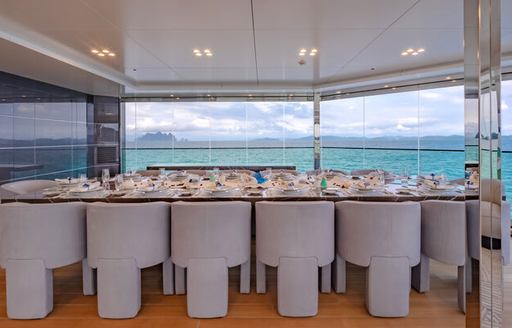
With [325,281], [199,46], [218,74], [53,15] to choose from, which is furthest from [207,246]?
[218,74]

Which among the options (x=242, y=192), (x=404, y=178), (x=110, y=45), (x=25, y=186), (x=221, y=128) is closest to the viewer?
(x=242, y=192)

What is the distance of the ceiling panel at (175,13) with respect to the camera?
2848 mm

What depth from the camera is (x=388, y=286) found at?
2174mm

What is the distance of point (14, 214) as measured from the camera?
2.09 meters

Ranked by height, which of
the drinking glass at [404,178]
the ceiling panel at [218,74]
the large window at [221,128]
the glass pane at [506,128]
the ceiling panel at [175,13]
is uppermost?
the ceiling panel at [218,74]

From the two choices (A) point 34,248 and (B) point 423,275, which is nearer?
(A) point 34,248

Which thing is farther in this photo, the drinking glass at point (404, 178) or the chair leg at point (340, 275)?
the drinking glass at point (404, 178)

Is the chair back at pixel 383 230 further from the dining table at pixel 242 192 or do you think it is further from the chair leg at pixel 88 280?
the chair leg at pixel 88 280

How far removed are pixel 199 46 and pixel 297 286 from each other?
3220mm

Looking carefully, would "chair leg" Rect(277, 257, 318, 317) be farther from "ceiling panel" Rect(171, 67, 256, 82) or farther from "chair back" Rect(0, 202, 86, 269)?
"ceiling panel" Rect(171, 67, 256, 82)

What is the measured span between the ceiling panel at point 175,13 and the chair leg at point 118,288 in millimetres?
2205

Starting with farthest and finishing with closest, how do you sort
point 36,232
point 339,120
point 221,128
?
point 339,120
point 221,128
point 36,232

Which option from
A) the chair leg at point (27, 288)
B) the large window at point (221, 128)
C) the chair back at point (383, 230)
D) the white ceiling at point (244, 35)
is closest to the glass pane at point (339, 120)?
the large window at point (221, 128)

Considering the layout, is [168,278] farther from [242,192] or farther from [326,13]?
[326,13]
